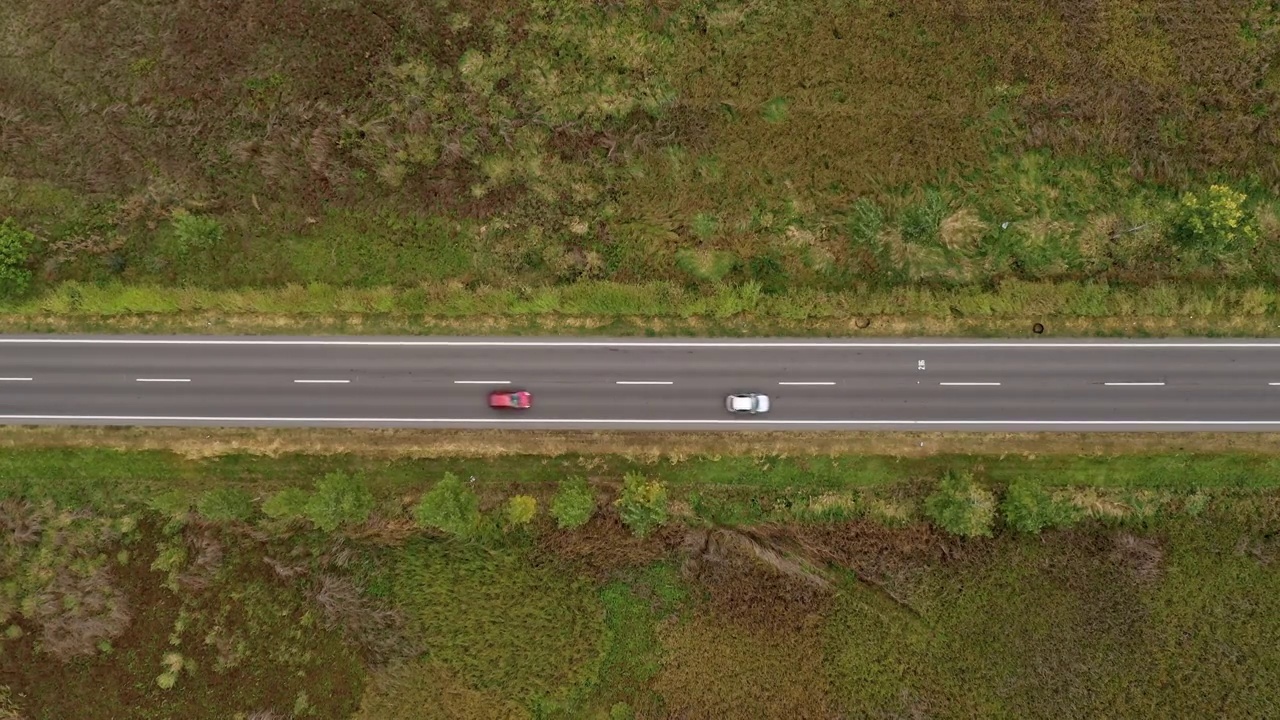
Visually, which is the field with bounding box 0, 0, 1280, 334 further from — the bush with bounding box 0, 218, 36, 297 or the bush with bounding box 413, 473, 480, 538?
the bush with bounding box 413, 473, 480, 538

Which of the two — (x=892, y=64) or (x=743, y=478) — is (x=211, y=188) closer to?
(x=743, y=478)

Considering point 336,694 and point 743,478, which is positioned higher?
Answer: point 743,478

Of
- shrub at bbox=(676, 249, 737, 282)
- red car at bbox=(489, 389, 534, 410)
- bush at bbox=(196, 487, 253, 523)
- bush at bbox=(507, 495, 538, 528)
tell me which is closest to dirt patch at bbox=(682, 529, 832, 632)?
bush at bbox=(507, 495, 538, 528)

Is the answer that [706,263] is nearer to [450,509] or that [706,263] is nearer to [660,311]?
[660,311]

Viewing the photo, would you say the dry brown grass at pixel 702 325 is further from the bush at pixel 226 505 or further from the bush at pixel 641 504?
the bush at pixel 226 505

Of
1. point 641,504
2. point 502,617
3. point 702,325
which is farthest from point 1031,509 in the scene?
point 502,617

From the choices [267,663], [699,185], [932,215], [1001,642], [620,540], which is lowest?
[1001,642]

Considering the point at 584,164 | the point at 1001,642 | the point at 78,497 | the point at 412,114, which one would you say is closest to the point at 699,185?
the point at 584,164
